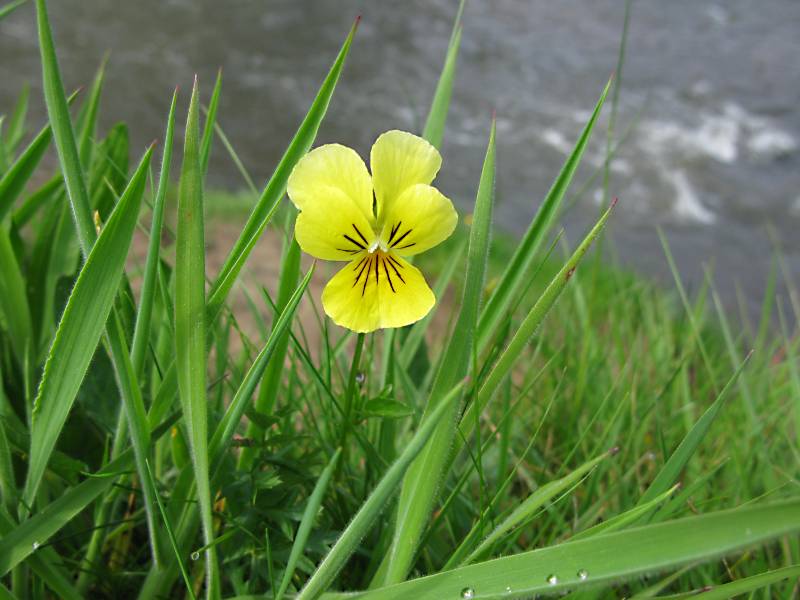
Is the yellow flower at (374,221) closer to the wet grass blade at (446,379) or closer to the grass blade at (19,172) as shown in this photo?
the wet grass blade at (446,379)

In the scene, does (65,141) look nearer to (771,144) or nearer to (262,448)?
(262,448)

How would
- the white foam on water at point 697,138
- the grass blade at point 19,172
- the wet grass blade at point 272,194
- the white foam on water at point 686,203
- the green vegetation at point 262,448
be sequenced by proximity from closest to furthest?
1. the green vegetation at point 262,448
2. the wet grass blade at point 272,194
3. the grass blade at point 19,172
4. the white foam on water at point 686,203
5. the white foam on water at point 697,138

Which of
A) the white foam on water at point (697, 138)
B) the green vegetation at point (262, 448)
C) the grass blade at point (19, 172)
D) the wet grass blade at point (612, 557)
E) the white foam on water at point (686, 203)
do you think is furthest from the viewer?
the white foam on water at point (697, 138)

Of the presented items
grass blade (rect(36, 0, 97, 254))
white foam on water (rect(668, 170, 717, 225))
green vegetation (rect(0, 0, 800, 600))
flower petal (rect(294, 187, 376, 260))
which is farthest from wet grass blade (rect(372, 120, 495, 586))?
white foam on water (rect(668, 170, 717, 225))

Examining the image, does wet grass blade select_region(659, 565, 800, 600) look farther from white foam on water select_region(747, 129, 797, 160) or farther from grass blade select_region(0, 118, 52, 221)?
white foam on water select_region(747, 129, 797, 160)

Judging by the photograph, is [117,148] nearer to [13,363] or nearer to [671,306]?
[13,363]

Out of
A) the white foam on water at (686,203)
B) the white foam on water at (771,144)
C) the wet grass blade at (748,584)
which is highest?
the white foam on water at (771,144)

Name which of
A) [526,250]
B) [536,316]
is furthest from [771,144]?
[536,316]

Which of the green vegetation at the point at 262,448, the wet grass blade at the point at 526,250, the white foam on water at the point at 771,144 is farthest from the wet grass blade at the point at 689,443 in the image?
the white foam on water at the point at 771,144
